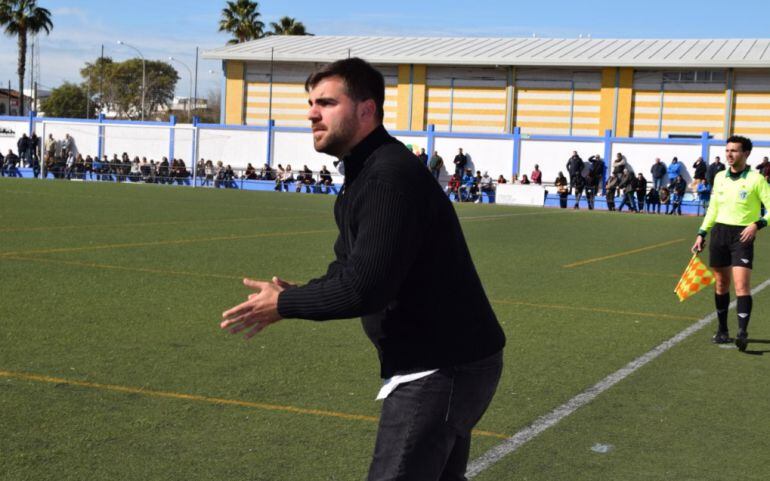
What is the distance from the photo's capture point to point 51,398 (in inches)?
247

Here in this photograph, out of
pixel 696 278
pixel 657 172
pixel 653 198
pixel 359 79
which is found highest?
pixel 359 79

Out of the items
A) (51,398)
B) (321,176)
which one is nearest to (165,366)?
(51,398)

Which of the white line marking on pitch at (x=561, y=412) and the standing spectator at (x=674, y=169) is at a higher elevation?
the standing spectator at (x=674, y=169)

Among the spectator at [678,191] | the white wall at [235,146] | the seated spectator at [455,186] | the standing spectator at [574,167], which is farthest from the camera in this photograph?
the white wall at [235,146]

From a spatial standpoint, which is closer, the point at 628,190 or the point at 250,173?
the point at 628,190

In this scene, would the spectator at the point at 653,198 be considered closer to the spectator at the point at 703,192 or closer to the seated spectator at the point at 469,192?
the spectator at the point at 703,192

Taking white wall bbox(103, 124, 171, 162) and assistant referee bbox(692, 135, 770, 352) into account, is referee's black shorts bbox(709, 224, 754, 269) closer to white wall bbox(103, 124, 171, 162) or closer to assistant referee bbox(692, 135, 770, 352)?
assistant referee bbox(692, 135, 770, 352)

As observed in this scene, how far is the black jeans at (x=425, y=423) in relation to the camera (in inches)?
122

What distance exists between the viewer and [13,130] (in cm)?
5434

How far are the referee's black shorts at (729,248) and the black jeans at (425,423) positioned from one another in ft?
22.0

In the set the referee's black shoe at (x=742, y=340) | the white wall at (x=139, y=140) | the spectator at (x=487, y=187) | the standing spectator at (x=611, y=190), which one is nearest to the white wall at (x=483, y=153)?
the spectator at (x=487, y=187)

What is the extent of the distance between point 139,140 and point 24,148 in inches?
212

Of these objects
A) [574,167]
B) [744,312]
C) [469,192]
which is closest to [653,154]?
[574,167]

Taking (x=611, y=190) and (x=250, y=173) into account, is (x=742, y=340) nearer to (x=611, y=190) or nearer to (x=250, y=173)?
(x=611, y=190)
